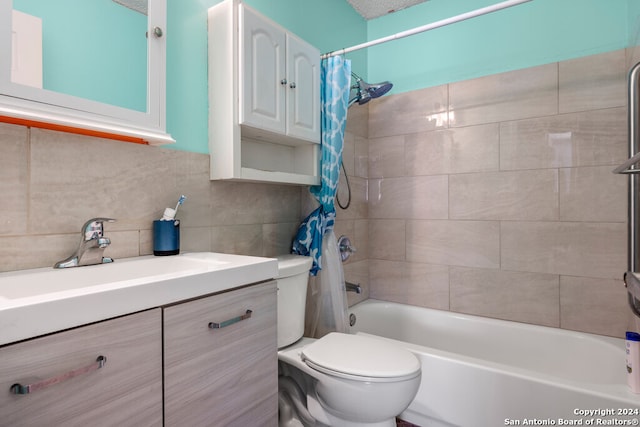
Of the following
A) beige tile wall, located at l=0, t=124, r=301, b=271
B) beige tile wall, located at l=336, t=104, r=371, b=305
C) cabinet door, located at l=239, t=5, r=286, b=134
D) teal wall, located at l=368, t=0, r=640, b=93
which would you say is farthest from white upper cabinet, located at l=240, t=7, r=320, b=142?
teal wall, located at l=368, t=0, r=640, b=93

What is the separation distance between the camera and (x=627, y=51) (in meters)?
1.74

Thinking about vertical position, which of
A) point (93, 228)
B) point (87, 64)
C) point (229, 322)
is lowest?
point (229, 322)

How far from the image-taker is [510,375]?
4.57 ft

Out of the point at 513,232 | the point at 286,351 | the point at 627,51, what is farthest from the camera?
the point at 513,232

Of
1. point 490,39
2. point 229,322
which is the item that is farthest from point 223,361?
point 490,39

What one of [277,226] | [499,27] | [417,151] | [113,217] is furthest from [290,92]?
[499,27]

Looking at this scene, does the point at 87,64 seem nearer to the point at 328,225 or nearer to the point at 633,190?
the point at 328,225

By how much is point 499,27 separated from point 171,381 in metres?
2.50

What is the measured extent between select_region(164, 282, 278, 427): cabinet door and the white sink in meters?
0.05

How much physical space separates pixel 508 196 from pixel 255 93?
1595 mm

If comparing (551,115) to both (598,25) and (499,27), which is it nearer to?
(598,25)

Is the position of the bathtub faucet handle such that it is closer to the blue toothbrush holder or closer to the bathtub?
the bathtub

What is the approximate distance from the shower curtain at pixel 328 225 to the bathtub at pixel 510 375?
0.41 metres

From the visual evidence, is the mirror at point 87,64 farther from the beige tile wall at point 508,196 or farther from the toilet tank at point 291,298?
the beige tile wall at point 508,196
